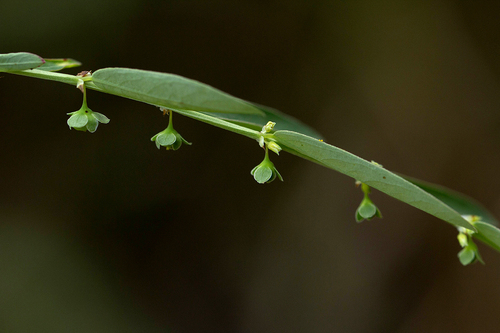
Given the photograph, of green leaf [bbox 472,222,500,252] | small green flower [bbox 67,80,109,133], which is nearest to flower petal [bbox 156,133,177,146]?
small green flower [bbox 67,80,109,133]

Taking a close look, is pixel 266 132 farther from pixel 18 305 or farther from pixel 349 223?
pixel 18 305

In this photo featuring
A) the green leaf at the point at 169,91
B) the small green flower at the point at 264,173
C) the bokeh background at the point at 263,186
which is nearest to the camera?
the green leaf at the point at 169,91

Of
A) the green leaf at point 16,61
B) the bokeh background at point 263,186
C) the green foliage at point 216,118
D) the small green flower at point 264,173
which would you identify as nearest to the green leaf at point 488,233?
the green foliage at point 216,118

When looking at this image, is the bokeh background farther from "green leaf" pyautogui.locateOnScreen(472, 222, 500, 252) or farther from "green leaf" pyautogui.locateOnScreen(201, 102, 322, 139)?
"green leaf" pyautogui.locateOnScreen(472, 222, 500, 252)

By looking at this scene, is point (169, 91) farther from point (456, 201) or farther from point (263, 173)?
point (456, 201)

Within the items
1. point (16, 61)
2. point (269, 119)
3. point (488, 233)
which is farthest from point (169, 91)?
point (488, 233)

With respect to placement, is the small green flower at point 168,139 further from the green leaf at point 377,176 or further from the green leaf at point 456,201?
the green leaf at point 456,201
